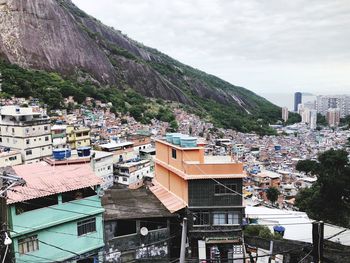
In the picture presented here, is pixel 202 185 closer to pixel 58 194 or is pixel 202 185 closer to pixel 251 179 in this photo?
pixel 58 194

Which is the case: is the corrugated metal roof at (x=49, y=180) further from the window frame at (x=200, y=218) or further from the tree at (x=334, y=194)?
the tree at (x=334, y=194)

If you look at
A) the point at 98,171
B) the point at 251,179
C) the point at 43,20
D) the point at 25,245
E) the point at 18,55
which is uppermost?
the point at 43,20

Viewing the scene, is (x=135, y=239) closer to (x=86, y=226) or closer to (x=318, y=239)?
(x=86, y=226)

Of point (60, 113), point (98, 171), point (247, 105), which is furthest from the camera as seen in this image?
point (247, 105)

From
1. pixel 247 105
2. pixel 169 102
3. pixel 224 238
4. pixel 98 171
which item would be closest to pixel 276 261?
pixel 224 238

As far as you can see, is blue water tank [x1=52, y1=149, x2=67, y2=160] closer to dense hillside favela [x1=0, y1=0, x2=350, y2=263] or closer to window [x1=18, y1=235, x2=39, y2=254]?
dense hillside favela [x1=0, y1=0, x2=350, y2=263]

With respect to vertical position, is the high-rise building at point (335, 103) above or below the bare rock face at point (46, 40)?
below

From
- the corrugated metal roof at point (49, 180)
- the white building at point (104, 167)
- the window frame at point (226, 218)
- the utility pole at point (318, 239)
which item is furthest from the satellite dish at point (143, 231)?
the white building at point (104, 167)

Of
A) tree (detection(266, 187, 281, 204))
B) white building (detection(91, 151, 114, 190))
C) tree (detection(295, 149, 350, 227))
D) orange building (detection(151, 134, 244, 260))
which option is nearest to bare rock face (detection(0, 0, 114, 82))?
white building (detection(91, 151, 114, 190))
